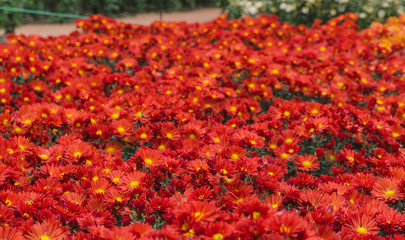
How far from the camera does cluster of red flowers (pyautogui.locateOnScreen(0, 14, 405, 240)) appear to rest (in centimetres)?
143

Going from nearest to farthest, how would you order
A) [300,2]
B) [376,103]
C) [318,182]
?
[318,182] → [376,103] → [300,2]

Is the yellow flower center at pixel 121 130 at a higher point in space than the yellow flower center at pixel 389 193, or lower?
higher

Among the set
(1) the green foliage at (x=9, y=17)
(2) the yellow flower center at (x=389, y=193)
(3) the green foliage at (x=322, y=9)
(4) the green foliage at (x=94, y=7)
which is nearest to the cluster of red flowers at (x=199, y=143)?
(2) the yellow flower center at (x=389, y=193)

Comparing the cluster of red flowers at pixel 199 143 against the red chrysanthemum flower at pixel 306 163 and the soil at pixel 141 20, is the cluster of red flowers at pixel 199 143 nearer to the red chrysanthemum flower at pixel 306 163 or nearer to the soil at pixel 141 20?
the red chrysanthemum flower at pixel 306 163

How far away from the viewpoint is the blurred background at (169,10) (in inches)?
243

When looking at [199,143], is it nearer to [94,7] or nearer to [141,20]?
[141,20]

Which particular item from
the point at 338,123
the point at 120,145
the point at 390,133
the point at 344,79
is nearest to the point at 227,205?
the point at 120,145

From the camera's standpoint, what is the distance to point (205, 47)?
4.04 m

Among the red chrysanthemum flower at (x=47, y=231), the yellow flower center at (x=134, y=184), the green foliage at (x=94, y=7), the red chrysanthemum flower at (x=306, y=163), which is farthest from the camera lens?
the green foliage at (x=94, y=7)

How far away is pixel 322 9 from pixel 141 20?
19.0 ft

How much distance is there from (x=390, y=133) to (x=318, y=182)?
879 millimetres

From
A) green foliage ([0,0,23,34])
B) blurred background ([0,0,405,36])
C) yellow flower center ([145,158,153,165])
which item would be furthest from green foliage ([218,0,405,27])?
yellow flower center ([145,158,153,165])

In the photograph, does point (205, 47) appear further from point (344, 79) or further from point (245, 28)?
point (344, 79)

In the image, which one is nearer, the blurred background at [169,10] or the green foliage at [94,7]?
the blurred background at [169,10]
